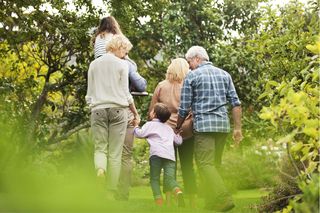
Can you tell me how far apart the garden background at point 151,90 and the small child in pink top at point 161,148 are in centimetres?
31

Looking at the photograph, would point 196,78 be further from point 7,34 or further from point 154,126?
point 7,34

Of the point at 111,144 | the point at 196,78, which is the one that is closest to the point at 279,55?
the point at 196,78

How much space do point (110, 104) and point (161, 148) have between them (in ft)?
2.68

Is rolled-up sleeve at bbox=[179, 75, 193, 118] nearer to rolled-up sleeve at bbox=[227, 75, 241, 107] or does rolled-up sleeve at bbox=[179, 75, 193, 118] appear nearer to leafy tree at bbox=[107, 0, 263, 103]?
rolled-up sleeve at bbox=[227, 75, 241, 107]

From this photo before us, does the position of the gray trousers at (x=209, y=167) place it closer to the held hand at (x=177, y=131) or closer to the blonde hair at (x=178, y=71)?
the held hand at (x=177, y=131)

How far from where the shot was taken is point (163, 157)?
27.6 feet

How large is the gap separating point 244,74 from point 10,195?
1563 cm

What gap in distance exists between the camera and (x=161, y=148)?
842cm

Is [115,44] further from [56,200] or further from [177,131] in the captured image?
[56,200]

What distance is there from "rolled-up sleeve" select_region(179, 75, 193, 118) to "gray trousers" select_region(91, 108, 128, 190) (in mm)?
626

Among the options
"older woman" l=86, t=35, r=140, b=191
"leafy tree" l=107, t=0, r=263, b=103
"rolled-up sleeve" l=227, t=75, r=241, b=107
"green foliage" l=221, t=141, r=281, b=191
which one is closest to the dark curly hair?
"older woman" l=86, t=35, r=140, b=191

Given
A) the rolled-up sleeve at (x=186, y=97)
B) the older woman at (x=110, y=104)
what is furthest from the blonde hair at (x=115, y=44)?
the rolled-up sleeve at (x=186, y=97)

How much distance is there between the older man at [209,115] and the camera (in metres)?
7.98

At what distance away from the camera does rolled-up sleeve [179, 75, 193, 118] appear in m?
8.13
